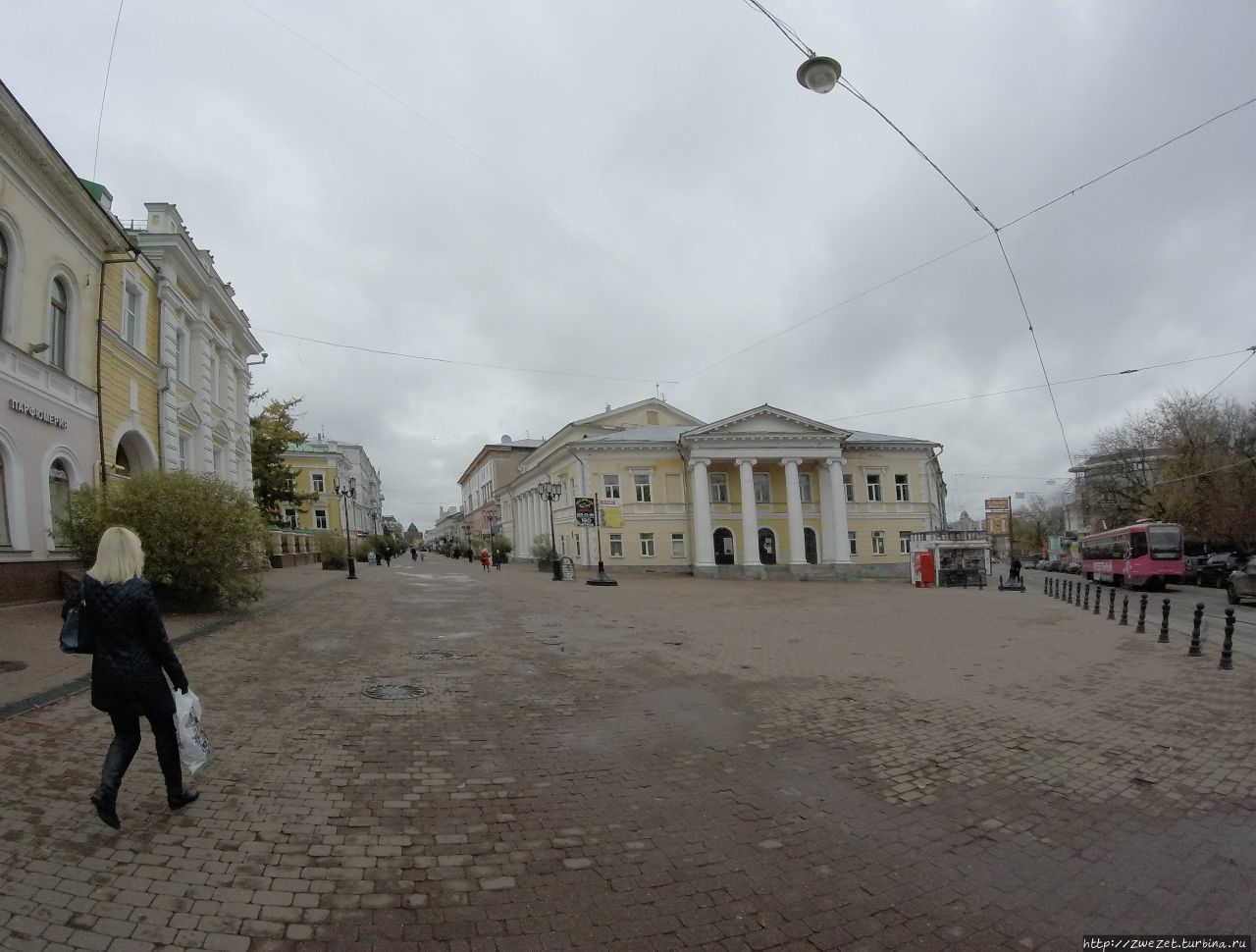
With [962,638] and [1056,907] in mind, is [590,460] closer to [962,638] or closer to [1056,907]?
[962,638]

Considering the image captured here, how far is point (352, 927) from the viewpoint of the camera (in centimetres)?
310

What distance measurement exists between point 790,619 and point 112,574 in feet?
48.5

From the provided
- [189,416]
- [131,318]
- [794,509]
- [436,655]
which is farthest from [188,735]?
[794,509]

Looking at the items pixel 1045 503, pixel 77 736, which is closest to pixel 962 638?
pixel 77 736

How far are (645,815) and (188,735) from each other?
2880 millimetres

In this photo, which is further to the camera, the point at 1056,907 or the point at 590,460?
the point at 590,460

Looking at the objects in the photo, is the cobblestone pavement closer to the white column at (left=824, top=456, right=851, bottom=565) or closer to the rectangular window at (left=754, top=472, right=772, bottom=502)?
the white column at (left=824, top=456, right=851, bottom=565)

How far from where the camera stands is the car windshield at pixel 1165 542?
97.6 feet

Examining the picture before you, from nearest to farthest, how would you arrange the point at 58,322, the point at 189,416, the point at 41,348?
the point at 41,348 < the point at 58,322 < the point at 189,416

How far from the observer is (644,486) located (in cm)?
4416

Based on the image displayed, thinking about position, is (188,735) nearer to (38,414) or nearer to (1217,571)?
(38,414)

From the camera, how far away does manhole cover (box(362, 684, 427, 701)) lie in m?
7.36

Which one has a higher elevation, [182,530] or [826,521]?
[182,530]

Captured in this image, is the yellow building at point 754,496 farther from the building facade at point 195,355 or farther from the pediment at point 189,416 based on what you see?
the pediment at point 189,416
